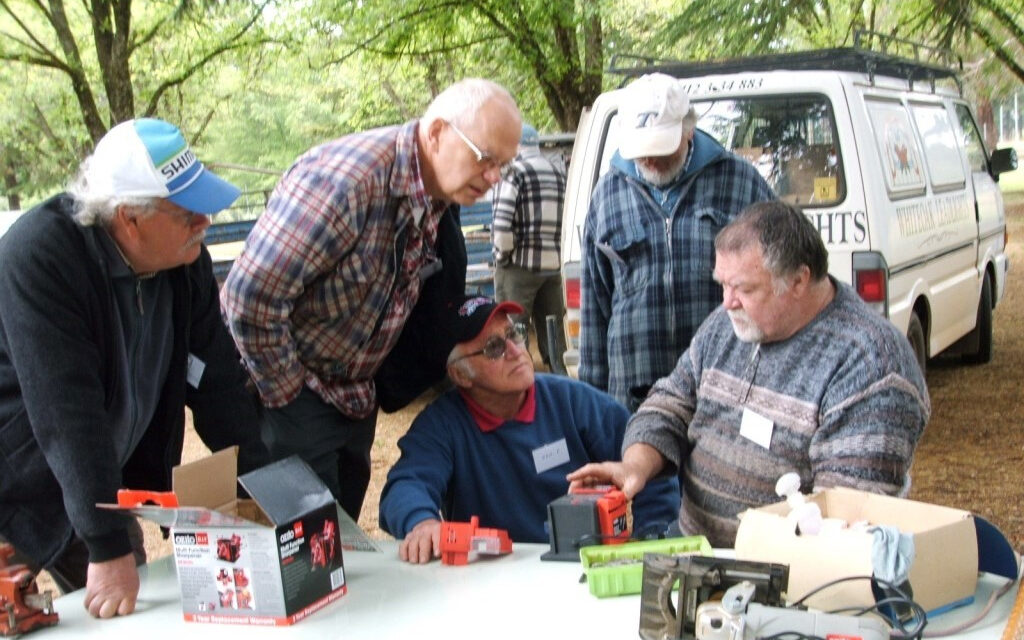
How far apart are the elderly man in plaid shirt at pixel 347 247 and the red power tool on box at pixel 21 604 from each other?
84cm

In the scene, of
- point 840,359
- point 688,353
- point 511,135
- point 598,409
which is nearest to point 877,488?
point 840,359

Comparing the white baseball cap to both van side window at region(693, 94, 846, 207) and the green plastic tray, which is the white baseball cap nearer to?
the green plastic tray

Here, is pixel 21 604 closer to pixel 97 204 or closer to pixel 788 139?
pixel 97 204

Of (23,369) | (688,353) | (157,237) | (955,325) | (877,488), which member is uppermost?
(157,237)

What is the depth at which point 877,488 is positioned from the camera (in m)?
2.53

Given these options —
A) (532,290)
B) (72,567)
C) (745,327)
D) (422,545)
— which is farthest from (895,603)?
(532,290)

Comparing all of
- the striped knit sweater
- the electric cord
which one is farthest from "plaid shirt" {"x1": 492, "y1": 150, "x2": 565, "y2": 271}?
the electric cord

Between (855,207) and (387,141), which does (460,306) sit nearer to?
(387,141)

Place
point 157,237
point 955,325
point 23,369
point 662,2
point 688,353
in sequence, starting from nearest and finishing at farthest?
1. point 23,369
2. point 157,237
3. point 688,353
4. point 955,325
5. point 662,2

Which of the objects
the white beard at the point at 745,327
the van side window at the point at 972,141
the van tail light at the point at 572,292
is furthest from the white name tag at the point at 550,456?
the van side window at the point at 972,141

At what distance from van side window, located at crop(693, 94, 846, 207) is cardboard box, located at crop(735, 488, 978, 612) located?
3.30 metres

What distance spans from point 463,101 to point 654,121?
1.02m

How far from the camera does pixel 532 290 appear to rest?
25.0 ft

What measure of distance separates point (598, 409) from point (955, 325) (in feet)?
15.3
